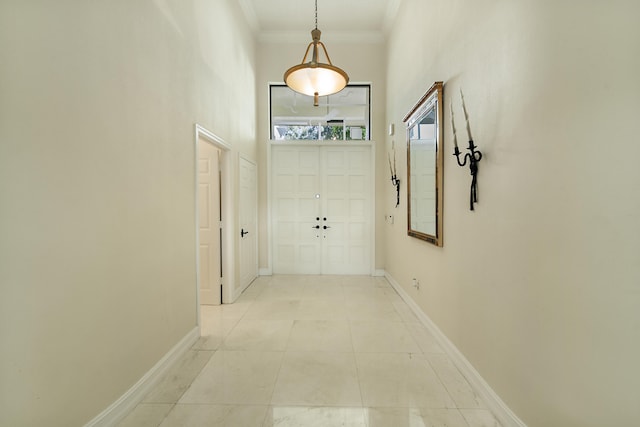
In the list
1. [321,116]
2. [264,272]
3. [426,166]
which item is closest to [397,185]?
[426,166]

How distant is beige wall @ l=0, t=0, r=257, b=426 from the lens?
1.20 m

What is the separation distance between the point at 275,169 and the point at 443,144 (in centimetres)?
342

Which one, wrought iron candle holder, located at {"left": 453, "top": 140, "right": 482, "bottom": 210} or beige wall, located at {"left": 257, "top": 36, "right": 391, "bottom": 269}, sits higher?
beige wall, located at {"left": 257, "top": 36, "right": 391, "bottom": 269}

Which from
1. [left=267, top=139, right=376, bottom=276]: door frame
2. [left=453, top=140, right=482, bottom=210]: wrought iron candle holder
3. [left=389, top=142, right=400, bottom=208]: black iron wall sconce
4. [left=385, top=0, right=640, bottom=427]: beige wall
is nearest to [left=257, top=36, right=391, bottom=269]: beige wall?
[left=267, top=139, right=376, bottom=276]: door frame

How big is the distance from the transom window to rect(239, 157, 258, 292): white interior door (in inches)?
42.4

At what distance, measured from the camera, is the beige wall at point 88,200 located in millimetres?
1202

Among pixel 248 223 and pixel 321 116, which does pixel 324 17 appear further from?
pixel 248 223

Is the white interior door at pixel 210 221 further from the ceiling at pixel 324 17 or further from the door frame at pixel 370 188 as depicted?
the ceiling at pixel 324 17

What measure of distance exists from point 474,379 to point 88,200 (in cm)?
271

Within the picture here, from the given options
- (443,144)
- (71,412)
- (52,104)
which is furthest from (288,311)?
(52,104)

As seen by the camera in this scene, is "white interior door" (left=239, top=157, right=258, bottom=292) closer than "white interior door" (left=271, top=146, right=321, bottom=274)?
Yes

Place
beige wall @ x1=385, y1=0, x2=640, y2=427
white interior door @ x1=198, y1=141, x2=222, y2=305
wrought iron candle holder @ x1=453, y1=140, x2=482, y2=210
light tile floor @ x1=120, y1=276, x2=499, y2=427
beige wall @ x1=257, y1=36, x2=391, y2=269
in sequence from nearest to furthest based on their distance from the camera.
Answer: beige wall @ x1=385, y1=0, x2=640, y2=427 → light tile floor @ x1=120, y1=276, x2=499, y2=427 → wrought iron candle holder @ x1=453, y1=140, x2=482, y2=210 → white interior door @ x1=198, y1=141, x2=222, y2=305 → beige wall @ x1=257, y1=36, x2=391, y2=269

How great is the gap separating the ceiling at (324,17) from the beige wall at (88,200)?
2442mm

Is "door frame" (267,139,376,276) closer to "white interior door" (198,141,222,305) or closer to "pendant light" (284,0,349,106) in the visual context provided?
"white interior door" (198,141,222,305)
